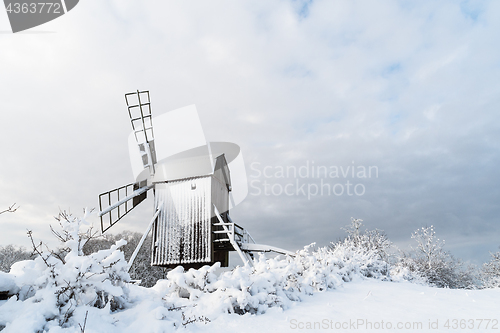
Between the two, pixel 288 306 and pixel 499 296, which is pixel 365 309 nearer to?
pixel 288 306

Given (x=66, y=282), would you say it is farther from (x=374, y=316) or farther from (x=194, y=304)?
(x=374, y=316)

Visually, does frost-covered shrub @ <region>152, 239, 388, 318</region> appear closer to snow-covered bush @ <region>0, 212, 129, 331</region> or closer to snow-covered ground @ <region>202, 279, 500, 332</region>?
snow-covered ground @ <region>202, 279, 500, 332</region>

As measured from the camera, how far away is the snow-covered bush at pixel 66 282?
3379mm

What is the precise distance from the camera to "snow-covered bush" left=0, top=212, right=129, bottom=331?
3379 millimetres

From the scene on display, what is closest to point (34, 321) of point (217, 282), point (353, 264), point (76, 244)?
point (76, 244)

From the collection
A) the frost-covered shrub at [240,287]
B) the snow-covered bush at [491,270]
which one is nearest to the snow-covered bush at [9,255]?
the frost-covered shrub at [240,287]

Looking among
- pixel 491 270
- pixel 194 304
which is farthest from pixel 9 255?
pixel 491 270

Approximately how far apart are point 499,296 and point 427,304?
253 centimetres

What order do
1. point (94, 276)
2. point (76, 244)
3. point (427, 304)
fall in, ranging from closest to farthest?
point (94, 276)
point (76, 244)
point (427, 304)

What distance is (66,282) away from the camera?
12.0ft


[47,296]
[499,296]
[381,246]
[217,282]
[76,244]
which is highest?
[76,244]

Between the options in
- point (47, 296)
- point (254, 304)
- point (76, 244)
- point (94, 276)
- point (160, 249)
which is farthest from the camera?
point (160, 249)

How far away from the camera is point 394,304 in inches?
214

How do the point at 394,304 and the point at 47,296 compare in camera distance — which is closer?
the point at 47,296
